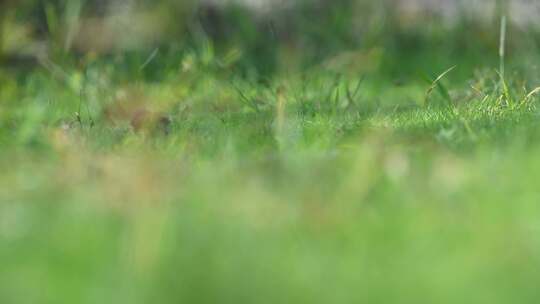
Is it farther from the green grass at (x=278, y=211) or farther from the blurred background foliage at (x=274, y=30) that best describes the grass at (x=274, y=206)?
the blurred background foliage at (x=274, y=30)

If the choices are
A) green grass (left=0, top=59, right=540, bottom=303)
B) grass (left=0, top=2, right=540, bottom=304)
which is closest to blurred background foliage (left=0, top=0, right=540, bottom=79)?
grass (left=0, top=2, right=540, bottom=304)

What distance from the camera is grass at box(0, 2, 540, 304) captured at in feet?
3.95

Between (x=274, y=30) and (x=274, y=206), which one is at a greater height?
(x=274, y=206)

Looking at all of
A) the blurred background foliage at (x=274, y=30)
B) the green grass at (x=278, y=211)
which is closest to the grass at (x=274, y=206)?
the green grass at (x=278, y=211)

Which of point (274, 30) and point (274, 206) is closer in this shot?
point (274, 206)

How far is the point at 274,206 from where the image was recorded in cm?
145

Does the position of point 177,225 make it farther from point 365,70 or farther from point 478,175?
point 365,70

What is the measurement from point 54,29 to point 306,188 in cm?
240

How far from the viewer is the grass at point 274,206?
1.20m

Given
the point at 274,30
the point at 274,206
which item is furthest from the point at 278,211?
the point at 274,30

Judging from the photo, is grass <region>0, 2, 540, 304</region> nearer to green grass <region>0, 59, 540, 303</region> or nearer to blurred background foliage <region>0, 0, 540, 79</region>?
green grass <region>0, 59, 540, 303</region>

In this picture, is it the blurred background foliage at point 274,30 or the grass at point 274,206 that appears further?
the blurred background foliage at point 274,30

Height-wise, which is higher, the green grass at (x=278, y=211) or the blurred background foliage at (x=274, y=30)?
the green grass at (x=278, y=211)

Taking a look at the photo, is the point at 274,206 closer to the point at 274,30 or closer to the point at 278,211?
the point at 278,211
